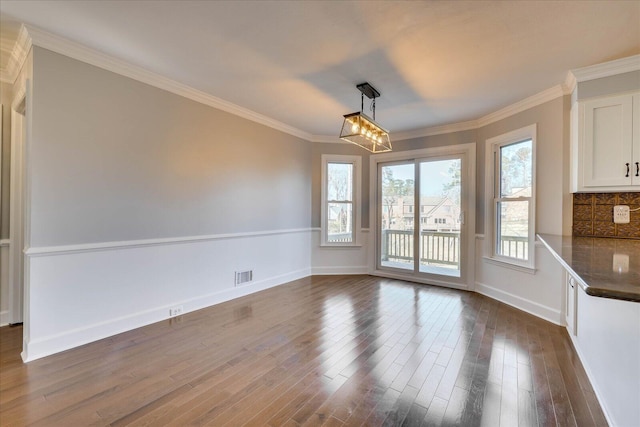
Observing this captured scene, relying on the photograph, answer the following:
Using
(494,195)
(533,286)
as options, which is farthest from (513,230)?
(533,286)

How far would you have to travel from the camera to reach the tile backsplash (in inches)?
107

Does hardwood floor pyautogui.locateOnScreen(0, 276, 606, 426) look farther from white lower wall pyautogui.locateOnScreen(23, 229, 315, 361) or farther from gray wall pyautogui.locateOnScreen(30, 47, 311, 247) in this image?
gray wall pyautogui.locateOnScreen(30, 47, 311, 247)

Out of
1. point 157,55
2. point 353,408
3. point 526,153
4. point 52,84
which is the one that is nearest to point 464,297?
point 526,153

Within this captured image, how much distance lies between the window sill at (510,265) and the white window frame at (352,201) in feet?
7.20

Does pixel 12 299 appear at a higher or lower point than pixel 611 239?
lower

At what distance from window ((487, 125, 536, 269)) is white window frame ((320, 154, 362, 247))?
2186mm

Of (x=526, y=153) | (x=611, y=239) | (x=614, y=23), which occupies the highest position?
(x=614, y=23)

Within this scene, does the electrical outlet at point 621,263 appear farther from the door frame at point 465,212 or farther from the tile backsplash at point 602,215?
the door frame at point 465,212

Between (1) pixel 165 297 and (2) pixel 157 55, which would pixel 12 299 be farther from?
(2) pixel 157 55

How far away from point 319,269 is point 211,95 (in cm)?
346

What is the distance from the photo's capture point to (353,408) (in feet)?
5.87

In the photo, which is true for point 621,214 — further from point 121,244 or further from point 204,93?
point 121,244

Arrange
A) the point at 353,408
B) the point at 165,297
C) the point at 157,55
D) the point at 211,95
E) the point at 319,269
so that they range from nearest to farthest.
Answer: the point at 353,408 → the point at 157,55 → the point at 165,297 → the point at 211,95 → the point at 319,269

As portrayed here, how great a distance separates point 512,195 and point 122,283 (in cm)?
484
